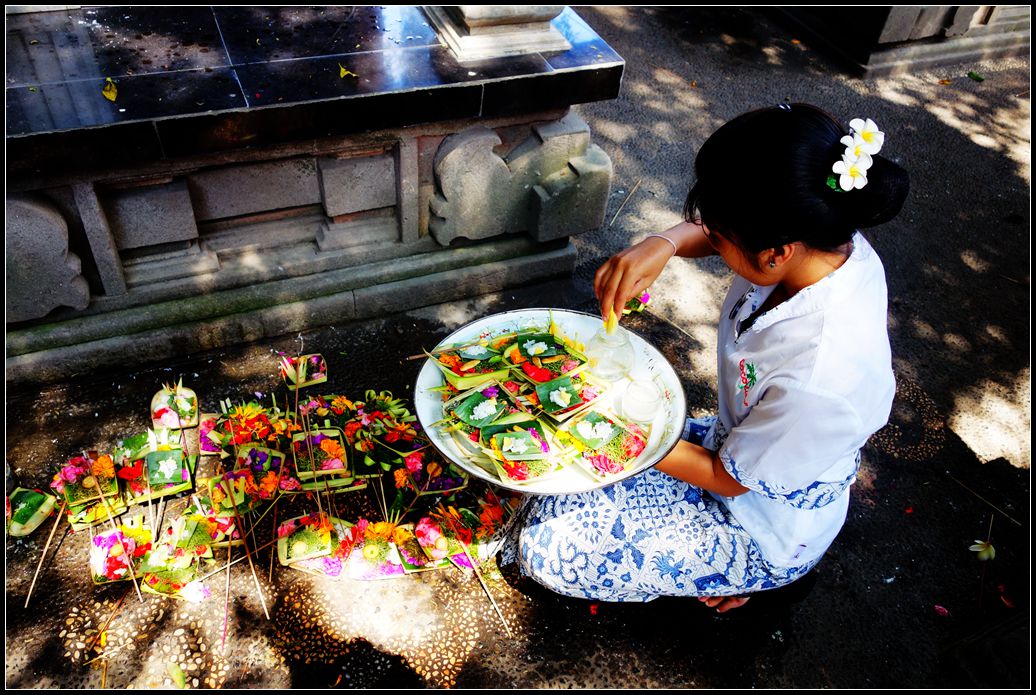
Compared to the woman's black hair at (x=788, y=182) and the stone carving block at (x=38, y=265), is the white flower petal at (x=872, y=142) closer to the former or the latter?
the woman's black hair at (x=788, y=182)

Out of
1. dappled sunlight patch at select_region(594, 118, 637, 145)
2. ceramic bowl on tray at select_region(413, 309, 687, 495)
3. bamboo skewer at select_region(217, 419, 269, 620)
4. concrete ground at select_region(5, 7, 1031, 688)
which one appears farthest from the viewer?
dappled sunlight patch at select_region(594, 118, 637, 145)

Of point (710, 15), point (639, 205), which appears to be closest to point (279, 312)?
point (639, 205)

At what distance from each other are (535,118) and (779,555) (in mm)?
2063

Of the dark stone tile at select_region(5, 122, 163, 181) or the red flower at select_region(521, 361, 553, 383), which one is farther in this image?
the dark stone tile at select_region(5, 122, 163, 181)

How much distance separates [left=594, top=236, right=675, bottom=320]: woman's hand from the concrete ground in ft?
3.68

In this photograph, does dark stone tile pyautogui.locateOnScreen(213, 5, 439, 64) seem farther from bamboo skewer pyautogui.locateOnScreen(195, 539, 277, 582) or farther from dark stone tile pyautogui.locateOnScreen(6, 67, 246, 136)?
bamboo skewer pyautogui.locateOnScreen(195, 539, 277, 582)

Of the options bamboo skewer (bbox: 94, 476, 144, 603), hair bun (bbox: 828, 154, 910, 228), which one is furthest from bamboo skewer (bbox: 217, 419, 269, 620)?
hair bun (bbox: 828, 154, 910, 228)

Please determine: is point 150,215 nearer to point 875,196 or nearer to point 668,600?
point 668,600

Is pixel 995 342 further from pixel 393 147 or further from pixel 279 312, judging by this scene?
pixel 279 312

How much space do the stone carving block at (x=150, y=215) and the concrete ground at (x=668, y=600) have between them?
0.58 meters

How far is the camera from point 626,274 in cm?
229

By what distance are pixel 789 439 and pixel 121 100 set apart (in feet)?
8.10

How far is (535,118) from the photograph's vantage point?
3299 millimetres

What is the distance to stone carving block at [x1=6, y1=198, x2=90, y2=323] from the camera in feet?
8.67
